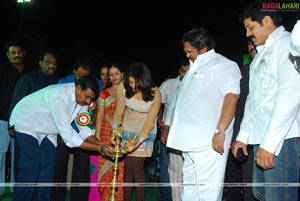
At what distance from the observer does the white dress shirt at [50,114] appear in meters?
3.48

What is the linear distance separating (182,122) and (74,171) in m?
1.51

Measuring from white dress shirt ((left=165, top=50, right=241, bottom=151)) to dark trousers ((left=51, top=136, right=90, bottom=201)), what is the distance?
4.21 ft

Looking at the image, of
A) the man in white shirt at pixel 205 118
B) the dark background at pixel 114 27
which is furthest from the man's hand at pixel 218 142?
the dark background at pixel 114 27

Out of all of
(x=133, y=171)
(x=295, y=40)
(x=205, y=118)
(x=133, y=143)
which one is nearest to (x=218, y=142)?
(x=205, y=118)

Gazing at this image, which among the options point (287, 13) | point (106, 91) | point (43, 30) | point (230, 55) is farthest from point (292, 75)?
point (43, 30)

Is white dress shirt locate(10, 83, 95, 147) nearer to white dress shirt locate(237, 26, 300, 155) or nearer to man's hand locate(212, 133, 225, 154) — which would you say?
man's hand locate(212, 133, 225, 154)

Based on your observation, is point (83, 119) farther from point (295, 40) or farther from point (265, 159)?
point (295, 40)

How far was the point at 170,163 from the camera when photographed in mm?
3977

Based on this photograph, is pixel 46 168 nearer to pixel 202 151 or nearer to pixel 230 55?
pixel 202 151

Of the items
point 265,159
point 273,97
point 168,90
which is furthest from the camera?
point 168,90

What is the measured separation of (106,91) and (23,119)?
38.8 inches

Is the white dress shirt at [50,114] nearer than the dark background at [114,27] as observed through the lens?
Yes

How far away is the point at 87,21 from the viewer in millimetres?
14719

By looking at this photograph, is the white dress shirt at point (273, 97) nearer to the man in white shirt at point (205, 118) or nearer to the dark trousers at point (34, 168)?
the man in white shirt at point (205, 118)
